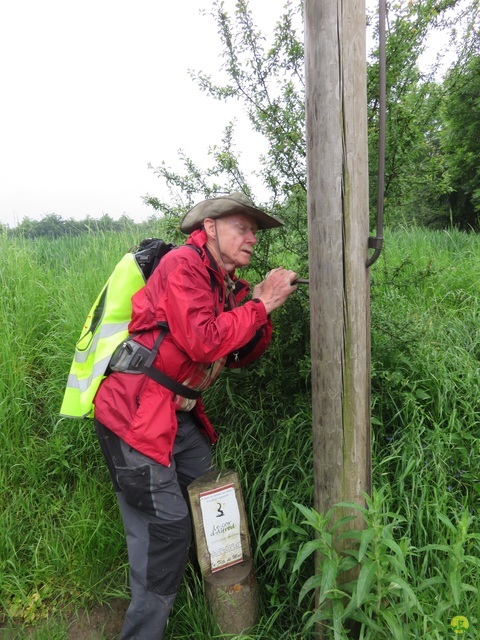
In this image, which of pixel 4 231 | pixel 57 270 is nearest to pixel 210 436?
pixel 57 270

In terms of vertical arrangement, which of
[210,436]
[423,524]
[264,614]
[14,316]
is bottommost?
[264,614]

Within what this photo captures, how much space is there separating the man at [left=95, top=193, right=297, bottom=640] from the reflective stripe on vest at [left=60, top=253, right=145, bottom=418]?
62 mm

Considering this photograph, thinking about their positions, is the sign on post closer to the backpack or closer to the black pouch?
the backpack

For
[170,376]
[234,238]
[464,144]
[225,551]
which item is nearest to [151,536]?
[225,551]

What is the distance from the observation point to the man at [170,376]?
6.78 feet

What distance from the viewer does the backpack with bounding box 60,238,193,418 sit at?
2297 mm

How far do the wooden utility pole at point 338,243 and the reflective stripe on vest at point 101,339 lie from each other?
998 millimetres

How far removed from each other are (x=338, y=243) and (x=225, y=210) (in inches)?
29.0

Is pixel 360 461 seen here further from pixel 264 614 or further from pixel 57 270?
pixel 57 270

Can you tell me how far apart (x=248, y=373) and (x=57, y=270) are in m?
2.83

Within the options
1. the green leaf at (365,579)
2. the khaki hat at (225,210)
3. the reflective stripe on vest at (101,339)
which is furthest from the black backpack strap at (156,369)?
the green leaf at (365,579)

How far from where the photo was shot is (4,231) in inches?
210

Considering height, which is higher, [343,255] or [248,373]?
[343,255]

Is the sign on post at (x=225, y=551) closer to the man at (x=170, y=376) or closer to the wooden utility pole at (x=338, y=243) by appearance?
the man at (x=170, y=376)
